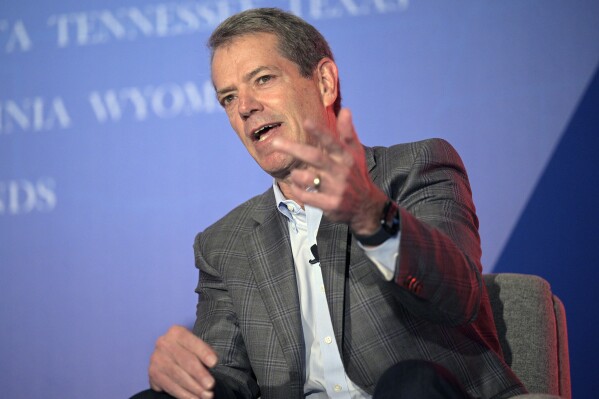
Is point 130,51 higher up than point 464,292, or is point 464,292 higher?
point 130,51

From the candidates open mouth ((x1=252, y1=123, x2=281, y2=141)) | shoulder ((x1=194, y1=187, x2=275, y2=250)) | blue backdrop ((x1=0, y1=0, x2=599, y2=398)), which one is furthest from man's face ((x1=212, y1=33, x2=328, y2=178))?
blue backdrop ((x1=0, y1=0, x2=599, y2=398))

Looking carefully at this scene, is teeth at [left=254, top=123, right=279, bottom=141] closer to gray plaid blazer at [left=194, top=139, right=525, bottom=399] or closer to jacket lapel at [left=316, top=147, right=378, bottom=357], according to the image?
gray plaid blazer at [left=194, top=139, right=525, bottom=399]

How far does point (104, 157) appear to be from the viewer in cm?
312

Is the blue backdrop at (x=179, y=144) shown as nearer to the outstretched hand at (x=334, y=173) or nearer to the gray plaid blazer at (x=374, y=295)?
the gray plaid blazer at (x=374, y=295)

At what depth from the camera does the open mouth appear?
2.04 meters

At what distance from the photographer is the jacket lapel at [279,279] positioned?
1.83 m

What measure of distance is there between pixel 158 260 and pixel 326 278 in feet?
4.73

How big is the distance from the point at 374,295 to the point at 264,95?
2.18 ft

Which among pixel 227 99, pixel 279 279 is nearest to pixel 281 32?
pixel 227 99

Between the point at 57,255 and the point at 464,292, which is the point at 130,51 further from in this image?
the point at 464,292

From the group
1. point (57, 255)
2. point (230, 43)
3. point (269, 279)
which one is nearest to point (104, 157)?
point (57, 255)

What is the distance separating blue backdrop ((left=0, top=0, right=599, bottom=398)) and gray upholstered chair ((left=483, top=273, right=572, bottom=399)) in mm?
911

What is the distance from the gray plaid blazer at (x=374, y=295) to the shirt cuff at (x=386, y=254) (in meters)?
0.02

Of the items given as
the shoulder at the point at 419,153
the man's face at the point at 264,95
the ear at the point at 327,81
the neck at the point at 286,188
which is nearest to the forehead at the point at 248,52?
the man's face at the point at 264,95
